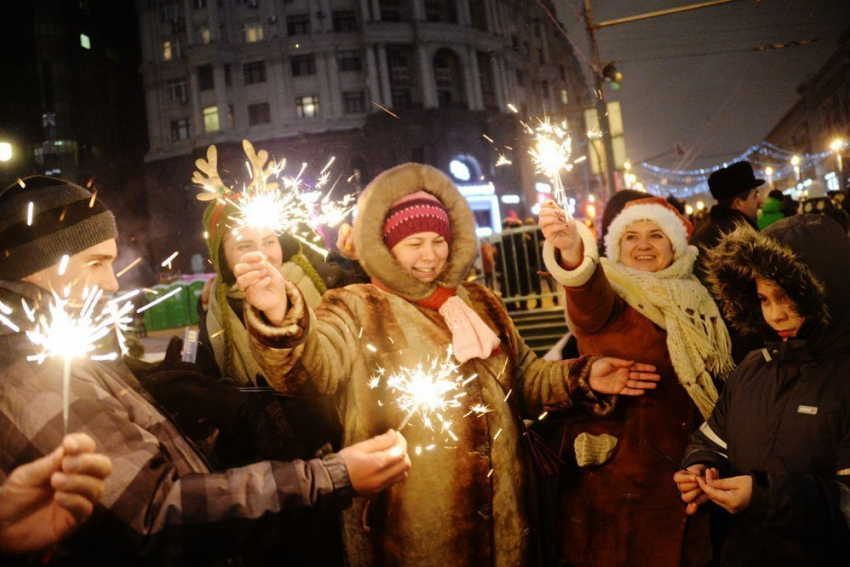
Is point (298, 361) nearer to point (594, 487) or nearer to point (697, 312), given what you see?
point (594, 487)

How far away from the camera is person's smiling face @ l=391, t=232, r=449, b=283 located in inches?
96.8

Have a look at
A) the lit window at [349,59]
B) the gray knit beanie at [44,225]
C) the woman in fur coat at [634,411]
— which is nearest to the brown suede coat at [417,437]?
the woman in fur coat at [634,411]

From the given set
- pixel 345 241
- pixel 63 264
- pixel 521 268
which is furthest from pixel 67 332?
pixel 521 268

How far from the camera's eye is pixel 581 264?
2.64m

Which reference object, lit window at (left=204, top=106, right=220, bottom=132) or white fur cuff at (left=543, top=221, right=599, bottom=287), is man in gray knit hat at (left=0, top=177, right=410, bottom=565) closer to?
white fur cuff at (left=543, top=221, right=599, bottom=287)

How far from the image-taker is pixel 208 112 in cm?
3694

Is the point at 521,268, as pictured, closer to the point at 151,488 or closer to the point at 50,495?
the point at 151,488

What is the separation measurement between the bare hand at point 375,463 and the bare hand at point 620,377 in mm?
1320

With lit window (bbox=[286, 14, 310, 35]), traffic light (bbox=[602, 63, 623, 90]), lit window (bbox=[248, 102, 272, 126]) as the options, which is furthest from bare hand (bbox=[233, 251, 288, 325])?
lit window (bbox=[286, 14, 310, 35])

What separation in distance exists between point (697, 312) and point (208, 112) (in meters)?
39.7

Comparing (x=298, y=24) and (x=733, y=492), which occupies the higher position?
(x=298, y=24)

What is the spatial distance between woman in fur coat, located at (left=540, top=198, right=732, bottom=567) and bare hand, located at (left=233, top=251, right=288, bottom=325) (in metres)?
1.41

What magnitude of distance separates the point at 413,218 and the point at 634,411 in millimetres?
1545

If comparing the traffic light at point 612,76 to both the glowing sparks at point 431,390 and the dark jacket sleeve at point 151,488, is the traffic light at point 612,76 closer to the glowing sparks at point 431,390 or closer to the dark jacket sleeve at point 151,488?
the glowing sparks at point 431,390
